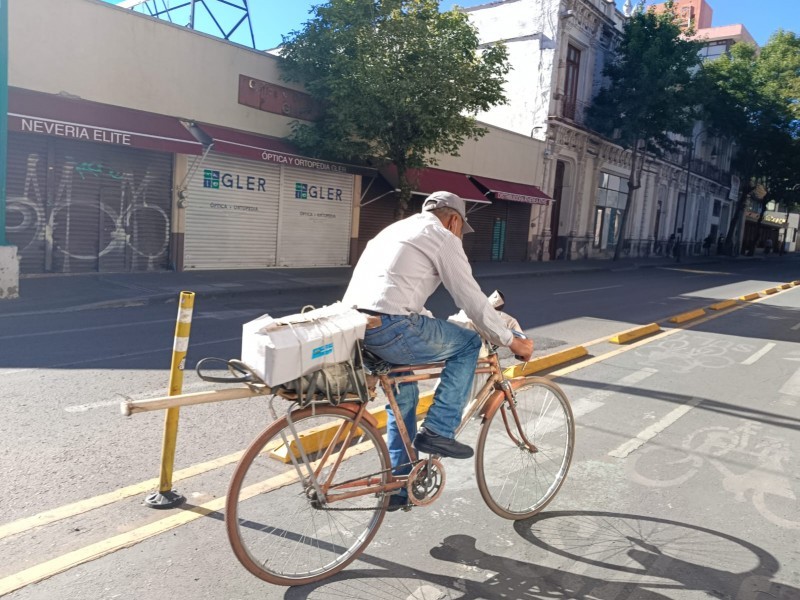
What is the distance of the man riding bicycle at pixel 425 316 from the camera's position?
121 inches

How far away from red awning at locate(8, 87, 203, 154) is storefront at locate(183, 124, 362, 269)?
42.6 inches

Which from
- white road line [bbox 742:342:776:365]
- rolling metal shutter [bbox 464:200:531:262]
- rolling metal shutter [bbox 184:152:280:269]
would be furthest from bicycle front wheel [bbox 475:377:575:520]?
rolling metal shutter [bbox 464:200:531:262]

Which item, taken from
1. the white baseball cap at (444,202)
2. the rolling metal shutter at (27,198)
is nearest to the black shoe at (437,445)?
the white baseball cap at (444,202)

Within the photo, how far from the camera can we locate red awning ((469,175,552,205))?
920 inches

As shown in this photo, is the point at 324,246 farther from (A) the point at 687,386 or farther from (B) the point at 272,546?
(B) the point at 272,546

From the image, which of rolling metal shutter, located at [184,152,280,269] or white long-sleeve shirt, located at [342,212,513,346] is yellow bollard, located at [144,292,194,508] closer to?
white long-sleeve shirt, located at [342,212,513,346]

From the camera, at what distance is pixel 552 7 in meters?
27.8

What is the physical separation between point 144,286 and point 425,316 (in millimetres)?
10115

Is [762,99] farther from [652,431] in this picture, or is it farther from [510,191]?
[652,431]

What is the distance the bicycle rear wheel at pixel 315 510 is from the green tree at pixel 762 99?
41797 millimetres

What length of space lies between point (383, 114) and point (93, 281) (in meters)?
7.45

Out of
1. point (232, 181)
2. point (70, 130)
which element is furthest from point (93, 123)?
point (232, 181)

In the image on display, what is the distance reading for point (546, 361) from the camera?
7.42m

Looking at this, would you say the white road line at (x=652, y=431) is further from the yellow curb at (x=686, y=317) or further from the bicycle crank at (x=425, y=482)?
the yellow curb at (x=686, y=317)
